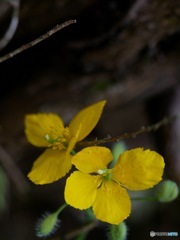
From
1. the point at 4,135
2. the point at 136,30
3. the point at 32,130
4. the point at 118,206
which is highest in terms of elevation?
the point at 136,30

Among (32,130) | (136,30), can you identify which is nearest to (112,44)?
→ (136,30)

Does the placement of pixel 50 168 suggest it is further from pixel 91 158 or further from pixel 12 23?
pixel 12 23

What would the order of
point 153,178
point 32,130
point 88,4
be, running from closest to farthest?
point 153,178 < point 32,130 < point 88,4

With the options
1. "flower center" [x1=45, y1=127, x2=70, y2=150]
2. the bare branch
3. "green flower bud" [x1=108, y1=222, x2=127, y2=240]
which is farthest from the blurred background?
"flower center" [x1=45, y1=127, x2=70, y2=150]

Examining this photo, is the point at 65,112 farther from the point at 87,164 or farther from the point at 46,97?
the point at 87,164

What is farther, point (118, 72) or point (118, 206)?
point (118, 72)

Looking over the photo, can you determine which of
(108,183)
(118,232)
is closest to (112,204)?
(108,183)

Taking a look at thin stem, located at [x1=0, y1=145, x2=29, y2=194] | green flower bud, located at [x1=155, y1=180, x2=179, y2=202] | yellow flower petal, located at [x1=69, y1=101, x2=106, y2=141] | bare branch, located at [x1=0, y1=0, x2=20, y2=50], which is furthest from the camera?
thin stem, located at [x1=0, y1=145, x2=29, y2=194]

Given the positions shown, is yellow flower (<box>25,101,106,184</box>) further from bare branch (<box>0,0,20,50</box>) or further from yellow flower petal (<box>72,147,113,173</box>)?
bare branch (<box>0,0,20,50</box>)
